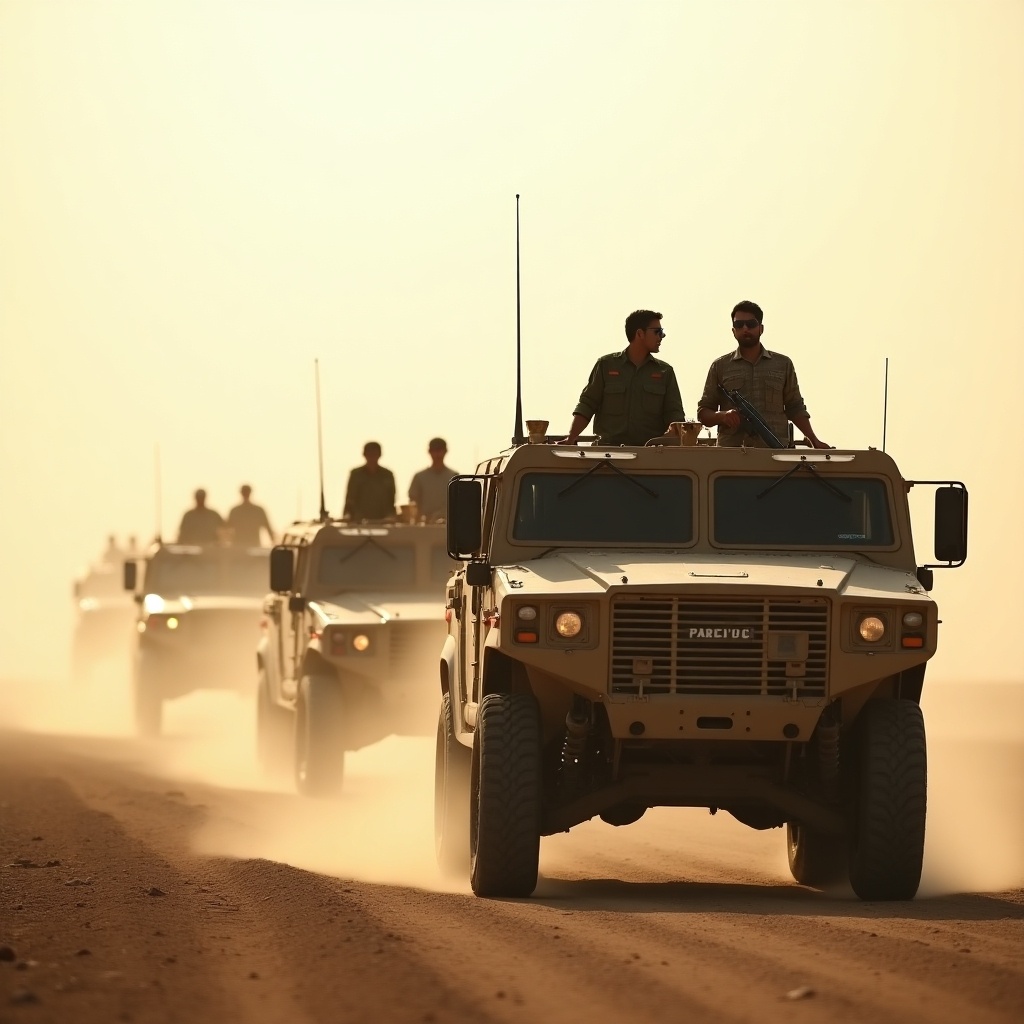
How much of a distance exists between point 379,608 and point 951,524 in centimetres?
694

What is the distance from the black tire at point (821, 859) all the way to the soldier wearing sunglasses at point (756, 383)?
200cm

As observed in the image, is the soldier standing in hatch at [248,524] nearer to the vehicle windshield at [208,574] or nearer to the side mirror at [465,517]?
the vehicle windshield at [208,574]

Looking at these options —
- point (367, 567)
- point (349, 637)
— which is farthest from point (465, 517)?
point (367, 567)

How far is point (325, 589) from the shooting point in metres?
17.7

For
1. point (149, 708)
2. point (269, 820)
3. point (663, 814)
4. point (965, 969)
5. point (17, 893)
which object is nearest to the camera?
point (965, 969)

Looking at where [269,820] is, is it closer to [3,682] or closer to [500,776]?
[500,776]

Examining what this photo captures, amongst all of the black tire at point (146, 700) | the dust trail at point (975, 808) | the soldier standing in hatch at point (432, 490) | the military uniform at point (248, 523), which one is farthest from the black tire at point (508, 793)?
the military uniform at point (248, 523)

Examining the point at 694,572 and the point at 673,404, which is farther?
the point at 673,404

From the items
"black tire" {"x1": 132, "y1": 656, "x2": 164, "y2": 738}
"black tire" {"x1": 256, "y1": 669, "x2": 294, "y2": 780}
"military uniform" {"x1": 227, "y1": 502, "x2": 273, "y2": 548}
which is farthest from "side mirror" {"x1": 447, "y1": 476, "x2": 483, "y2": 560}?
"military uniform" {"x1": 227, "y1": 502, "x2": 273, "y2": 548}

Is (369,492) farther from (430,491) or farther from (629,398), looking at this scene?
Result: (629,398)

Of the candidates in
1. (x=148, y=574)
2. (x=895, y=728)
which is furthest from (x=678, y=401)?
(x=148, y=574)

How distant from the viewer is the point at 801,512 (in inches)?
437

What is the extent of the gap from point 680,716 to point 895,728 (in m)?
0.97

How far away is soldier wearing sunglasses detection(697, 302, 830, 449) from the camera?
1199 centimetres
